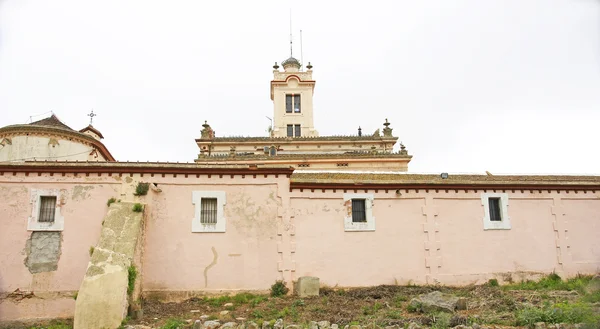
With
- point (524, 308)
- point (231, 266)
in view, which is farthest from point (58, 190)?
point (524, 308)

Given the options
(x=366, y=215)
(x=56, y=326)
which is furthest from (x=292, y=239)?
(x=56, y=326)

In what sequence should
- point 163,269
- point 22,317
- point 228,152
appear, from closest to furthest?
point 22,317 → point 163,269 → point 228,152

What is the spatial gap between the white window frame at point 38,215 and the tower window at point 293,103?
25.1 metres

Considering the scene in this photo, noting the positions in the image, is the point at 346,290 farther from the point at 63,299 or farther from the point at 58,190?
the point at 58,190

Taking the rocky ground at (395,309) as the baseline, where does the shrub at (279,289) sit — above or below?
above

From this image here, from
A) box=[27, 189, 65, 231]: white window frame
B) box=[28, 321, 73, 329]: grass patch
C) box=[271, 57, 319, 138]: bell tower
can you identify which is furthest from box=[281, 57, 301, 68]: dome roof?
box=[28, 321, 73, 329]: grass patch

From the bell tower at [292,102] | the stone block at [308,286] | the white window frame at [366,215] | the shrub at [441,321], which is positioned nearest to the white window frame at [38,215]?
the stone block at [308,286]

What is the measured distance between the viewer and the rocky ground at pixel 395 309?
1055 centimetres

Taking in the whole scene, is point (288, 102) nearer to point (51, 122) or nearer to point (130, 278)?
point (51, 122)

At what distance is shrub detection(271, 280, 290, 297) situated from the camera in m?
14.3

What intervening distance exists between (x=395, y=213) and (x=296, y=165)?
16547mm

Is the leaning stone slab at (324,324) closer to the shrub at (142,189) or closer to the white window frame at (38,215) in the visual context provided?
the shrub at (142,189)

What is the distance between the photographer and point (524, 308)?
455 inches

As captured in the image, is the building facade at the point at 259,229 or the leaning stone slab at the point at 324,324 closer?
the leaning stone slab at the point at 324,324
